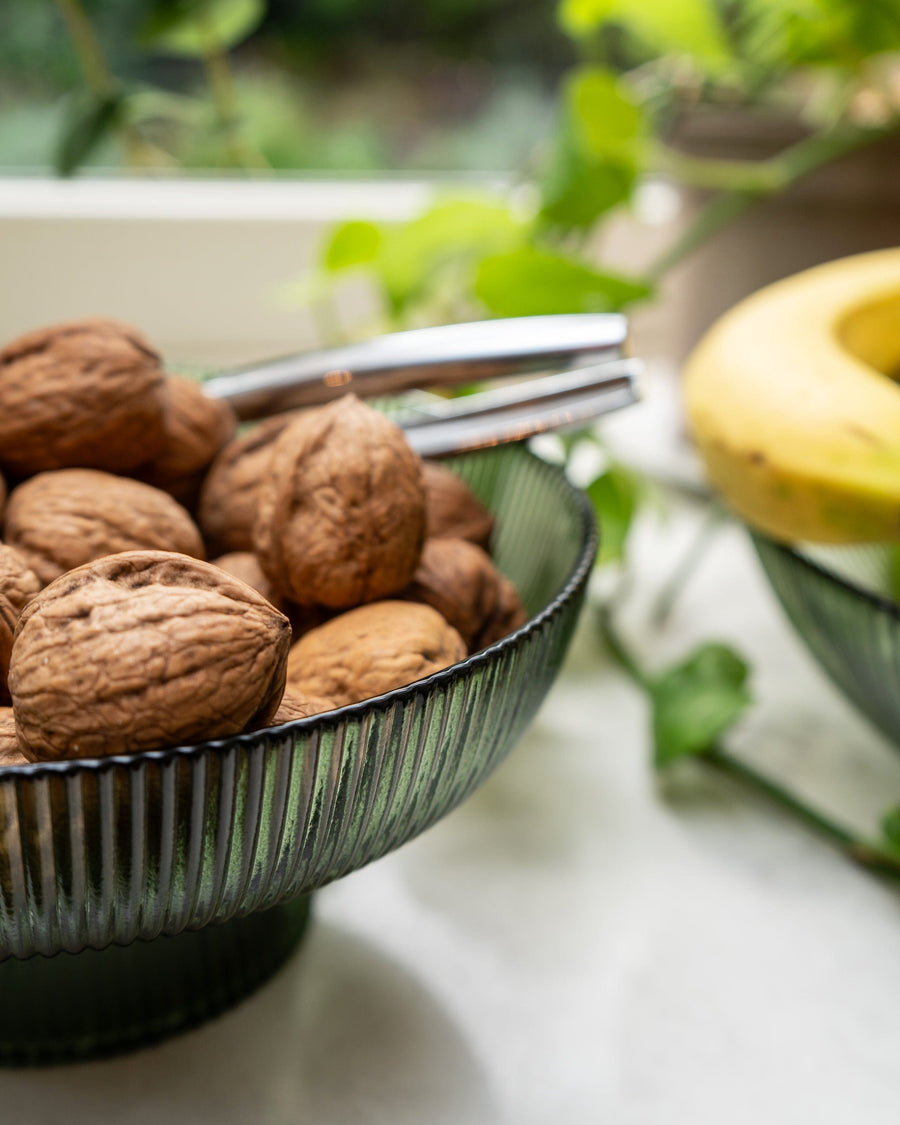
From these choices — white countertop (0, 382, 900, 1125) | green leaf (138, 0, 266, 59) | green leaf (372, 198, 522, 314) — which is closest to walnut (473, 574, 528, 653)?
white countertop (0, 382, 900, 1125)

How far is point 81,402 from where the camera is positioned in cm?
36

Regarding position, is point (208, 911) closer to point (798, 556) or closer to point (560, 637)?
point (560, 637)

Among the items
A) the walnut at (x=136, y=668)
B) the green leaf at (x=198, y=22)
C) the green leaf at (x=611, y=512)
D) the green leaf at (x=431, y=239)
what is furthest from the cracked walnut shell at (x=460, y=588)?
the green leaf at (x=198, y=22)

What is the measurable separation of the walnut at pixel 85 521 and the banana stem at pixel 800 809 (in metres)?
0.26

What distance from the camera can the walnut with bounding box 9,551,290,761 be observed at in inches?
9.4

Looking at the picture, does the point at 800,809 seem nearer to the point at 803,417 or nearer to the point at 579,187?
the point at 803,417

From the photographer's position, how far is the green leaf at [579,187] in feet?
2.08

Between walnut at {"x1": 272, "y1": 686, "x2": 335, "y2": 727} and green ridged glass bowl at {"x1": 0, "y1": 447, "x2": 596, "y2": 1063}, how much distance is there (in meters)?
0.03

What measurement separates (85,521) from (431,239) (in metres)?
0.38

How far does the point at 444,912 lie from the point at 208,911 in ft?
0.53


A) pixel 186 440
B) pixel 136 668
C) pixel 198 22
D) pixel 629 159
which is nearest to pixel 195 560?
pixel 136 668

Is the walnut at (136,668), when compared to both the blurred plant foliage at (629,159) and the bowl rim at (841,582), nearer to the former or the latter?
the bowl rim at (841,582)

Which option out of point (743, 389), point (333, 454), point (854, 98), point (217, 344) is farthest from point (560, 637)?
point (217, 344)

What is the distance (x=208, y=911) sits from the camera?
0.87ft
